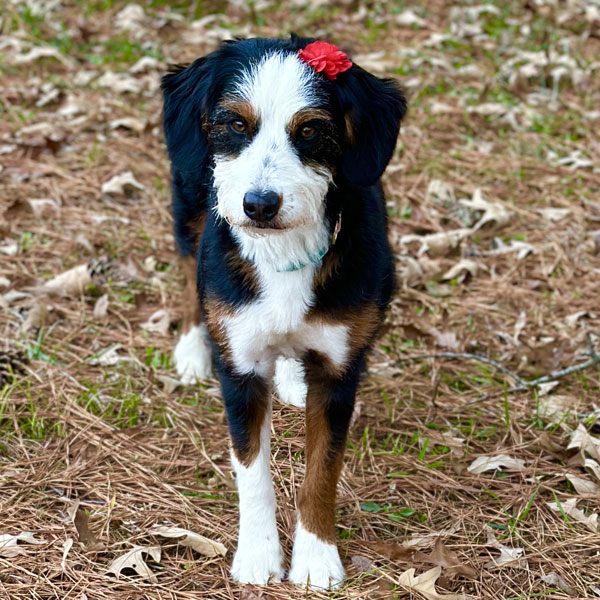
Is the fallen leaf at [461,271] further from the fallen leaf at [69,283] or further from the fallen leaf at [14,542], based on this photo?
the fallen leaf at [14,542]

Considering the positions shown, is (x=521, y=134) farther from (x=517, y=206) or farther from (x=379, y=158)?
(x=379, y=158)

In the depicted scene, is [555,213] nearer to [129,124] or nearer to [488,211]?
[488,211]

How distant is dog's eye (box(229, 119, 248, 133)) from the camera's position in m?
2.82

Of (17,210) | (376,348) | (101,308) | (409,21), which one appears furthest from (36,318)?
(409,21)

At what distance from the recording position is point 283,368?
3.71 m

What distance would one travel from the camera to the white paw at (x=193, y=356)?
4.45m

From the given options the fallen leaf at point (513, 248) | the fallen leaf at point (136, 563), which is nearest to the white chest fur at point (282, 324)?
the fallen leaf at point (136, 563)

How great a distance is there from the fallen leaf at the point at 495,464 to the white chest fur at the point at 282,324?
1.06m

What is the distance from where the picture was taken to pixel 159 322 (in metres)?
4.91

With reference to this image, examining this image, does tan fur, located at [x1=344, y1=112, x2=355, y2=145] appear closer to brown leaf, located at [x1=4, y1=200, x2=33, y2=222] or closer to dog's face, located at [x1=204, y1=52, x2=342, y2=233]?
dog's face, located at [x1=204, y1=52, x2=342, y2=233]

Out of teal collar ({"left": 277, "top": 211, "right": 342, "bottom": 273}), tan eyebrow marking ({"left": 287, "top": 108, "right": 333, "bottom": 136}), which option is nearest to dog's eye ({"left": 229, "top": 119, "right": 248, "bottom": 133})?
tan eyebrow marking ({"left": 287, "top": 108, "right": 333, "bottom": 136})

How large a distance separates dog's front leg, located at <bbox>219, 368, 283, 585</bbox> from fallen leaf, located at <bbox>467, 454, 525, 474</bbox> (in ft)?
3.45

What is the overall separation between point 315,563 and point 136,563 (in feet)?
2.17

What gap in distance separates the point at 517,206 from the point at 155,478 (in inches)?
142
